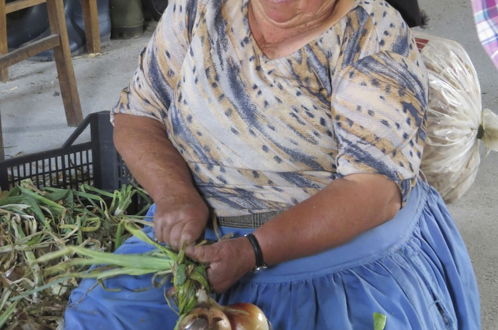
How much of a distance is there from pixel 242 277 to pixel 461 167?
1278mm

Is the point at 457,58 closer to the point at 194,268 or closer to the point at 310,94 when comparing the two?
the point at 310,94

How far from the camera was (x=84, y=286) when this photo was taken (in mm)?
1475

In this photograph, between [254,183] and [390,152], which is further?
[254,183]

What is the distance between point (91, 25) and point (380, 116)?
134 inches

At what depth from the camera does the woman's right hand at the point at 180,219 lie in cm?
144

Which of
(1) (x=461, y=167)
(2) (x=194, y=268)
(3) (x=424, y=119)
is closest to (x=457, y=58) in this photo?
(1) (x=461, y=167)

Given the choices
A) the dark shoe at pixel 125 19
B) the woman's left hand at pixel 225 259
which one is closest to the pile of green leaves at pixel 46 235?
the woman's left hand at pixel 225 259

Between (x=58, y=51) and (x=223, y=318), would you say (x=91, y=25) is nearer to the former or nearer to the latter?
(x=58, y=51)

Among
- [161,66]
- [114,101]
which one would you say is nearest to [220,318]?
[161,66]

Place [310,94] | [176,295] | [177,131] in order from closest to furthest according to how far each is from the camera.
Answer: [176,295] → [310,94] → [177,131]

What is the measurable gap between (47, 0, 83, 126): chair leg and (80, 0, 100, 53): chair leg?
0.96m

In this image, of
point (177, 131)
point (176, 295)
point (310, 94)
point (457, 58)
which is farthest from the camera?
point (457, 58)

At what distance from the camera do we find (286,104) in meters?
1.44

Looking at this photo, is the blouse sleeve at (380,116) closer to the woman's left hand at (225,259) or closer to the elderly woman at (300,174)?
the elderly woman at (300,174)
